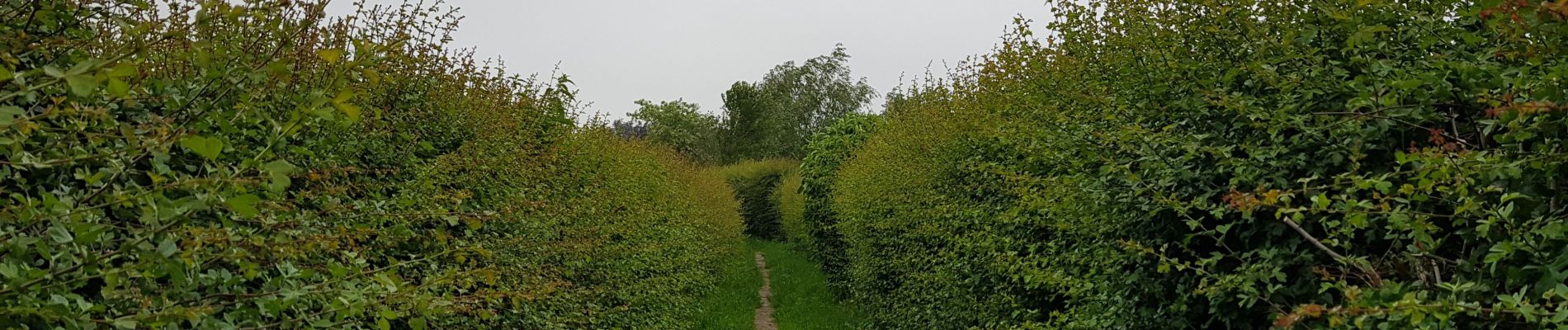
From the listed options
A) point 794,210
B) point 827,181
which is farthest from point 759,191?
point 827,181

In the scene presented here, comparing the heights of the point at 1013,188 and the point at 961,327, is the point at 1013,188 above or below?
above

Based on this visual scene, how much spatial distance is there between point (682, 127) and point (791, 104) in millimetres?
10320

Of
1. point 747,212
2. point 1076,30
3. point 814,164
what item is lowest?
point 747,212

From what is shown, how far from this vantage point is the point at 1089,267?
6.41m

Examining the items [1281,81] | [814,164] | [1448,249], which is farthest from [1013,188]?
[814,164]

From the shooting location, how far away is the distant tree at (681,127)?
199 feet

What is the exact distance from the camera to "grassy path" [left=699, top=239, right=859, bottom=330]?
15.7 metres

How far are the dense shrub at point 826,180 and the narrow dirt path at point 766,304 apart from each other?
1403 millimetres

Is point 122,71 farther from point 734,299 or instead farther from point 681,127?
point 681,127

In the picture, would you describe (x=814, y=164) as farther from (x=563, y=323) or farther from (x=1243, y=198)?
(x=1243, y=198)

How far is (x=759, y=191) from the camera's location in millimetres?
43250

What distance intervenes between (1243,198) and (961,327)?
6885 millimetres

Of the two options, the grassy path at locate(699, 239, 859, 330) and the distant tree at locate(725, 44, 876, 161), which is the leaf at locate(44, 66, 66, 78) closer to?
the grassy path at locate(699, 239, 859, 330)

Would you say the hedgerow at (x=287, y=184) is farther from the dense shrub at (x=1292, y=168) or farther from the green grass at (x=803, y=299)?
the green grass at (x=803, y=299)
